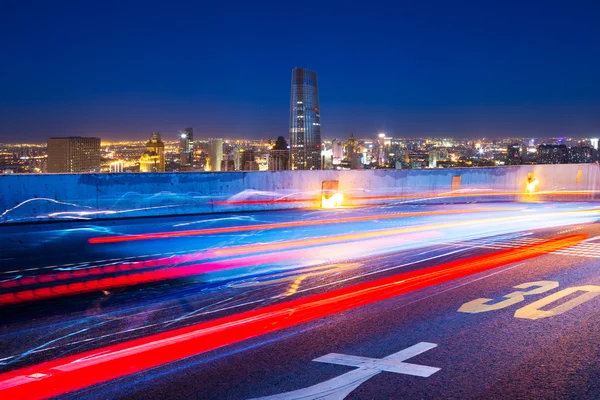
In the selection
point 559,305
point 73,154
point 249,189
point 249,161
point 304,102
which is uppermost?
point 304,102

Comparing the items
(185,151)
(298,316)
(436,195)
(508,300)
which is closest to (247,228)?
(298,316)

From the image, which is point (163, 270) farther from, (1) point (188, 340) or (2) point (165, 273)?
(1) point (188, 340)

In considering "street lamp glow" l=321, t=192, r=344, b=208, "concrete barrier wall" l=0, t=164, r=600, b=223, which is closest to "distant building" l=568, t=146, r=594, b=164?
"concrete barrier wall" l=0, t=164, r=600, b=223

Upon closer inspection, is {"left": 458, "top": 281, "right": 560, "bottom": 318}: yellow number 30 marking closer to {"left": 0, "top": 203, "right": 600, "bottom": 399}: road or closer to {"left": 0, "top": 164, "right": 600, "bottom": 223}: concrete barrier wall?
{"left": 0, "top": 203, "right": 600, "bottom": 399}: road

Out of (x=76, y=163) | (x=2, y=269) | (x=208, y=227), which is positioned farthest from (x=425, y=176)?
(x=2, y=269)

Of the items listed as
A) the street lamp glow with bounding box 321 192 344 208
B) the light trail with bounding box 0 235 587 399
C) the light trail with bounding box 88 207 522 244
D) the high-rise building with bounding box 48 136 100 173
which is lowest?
the light trail with bounding box 0 235 587 399
